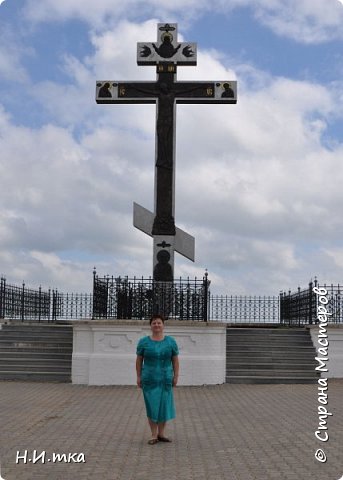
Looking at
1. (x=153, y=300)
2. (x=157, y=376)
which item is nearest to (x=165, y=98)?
(x=153, y=300)

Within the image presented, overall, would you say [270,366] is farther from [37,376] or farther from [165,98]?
[165,98]

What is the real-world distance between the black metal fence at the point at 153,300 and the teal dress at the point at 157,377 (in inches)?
304

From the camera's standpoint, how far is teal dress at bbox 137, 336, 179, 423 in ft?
25.7

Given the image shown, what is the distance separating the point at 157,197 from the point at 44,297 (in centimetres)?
596

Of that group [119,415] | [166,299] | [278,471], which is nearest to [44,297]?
[166,299]

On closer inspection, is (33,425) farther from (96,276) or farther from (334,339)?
(334,339)

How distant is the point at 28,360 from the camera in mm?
16141

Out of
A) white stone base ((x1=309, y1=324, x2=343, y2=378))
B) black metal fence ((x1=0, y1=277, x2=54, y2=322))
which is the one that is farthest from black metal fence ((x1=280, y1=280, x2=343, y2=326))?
black metal fence ((x1=0, y1=277, x2=54, y2=322))

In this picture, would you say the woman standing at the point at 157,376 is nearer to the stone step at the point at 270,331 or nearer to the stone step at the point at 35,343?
the stone step at the point at 35,343

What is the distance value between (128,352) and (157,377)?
7276 millimetres

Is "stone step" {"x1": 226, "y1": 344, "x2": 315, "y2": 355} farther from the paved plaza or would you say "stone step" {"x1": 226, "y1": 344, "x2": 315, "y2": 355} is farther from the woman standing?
the woman standing

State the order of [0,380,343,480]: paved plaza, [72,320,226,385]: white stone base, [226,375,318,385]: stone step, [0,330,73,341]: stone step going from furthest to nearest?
[0,330,73,341]: stone step → [226,375,318,385]: stone step → [72,320,226,385]: white stone base → [0,380,343,480]: paved plaza

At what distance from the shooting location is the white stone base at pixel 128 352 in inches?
590

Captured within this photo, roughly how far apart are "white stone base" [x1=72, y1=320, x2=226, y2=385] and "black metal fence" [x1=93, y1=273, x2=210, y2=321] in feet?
2.18
